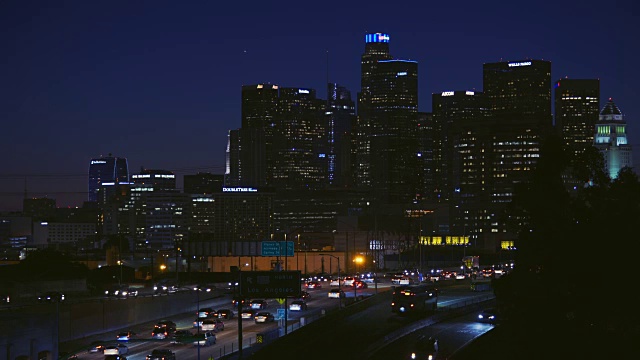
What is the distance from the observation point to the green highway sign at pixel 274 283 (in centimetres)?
6538

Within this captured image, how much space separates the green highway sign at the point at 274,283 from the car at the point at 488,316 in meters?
22.2

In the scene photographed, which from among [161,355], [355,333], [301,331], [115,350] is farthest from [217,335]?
[161,355]

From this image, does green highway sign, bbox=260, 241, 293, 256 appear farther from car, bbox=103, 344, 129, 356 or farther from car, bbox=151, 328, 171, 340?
car, bbox=103, 344, 129, 356

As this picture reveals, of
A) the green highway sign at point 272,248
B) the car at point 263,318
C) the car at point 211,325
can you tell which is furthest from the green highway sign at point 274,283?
the green highway sign at point 272,248

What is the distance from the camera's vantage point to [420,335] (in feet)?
242

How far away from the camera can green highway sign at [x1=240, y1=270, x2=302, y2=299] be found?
214ft

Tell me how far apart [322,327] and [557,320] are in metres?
30.3

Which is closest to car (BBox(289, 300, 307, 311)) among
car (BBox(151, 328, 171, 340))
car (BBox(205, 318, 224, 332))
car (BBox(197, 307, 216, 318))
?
A: car (BBox(197, 307, 216, 318))

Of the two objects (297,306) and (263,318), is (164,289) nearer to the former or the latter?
(297,306)

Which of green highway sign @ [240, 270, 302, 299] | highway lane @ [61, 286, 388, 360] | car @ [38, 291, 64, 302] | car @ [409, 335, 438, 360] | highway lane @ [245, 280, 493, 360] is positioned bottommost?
highway lane @ [61, 286, 388, 360]

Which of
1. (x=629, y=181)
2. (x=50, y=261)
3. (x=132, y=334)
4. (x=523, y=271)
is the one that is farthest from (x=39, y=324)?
A: (x=50, y=261)

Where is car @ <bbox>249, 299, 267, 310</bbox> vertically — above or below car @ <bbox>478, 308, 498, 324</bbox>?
below

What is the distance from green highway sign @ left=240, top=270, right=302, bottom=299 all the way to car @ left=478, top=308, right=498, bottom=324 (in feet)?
72.8

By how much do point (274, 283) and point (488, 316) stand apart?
26290 mm
